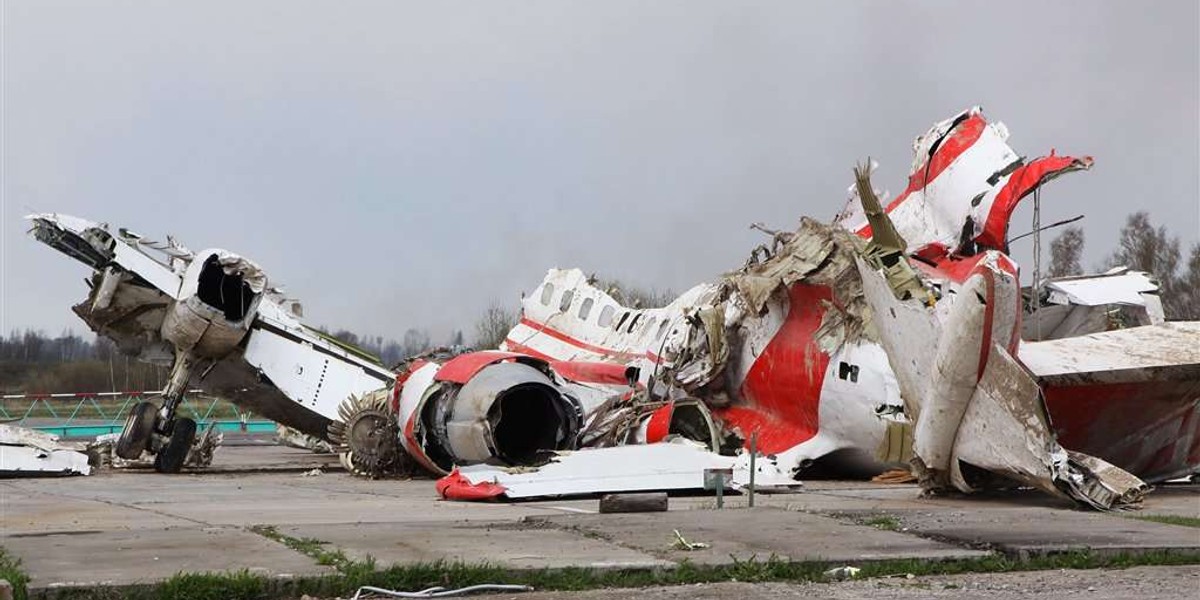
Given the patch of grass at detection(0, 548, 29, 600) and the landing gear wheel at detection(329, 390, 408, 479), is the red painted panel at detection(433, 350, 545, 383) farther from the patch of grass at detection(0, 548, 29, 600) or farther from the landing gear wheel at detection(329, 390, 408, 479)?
the patch of grass at detection(0, 548, 29, 600)

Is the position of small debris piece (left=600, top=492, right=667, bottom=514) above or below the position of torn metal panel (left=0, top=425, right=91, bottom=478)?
below

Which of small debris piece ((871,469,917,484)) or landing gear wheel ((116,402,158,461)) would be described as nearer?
small debris piece ((871,469,917,484))

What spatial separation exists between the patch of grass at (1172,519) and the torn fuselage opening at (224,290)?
13408 millimetres

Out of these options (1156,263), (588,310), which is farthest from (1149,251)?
(588,310)

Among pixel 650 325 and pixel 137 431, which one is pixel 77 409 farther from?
pixel 650 325

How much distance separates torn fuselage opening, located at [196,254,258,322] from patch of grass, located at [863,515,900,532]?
12.7m

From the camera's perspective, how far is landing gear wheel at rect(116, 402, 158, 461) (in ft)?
62.6

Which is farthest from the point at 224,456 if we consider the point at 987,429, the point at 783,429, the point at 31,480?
the point at 987,429

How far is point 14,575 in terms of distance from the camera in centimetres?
562

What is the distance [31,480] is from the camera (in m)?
16.2

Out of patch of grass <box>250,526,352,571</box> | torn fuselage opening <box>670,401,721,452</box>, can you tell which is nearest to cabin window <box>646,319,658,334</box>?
torn fuselage opening <box>670,401,721,452</box>

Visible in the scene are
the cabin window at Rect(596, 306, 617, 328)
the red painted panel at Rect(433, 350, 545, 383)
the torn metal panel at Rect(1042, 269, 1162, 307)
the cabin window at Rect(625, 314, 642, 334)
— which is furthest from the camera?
the cabin window at Rect(596, 306, 617, 328)

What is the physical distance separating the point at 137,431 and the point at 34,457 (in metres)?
2.38

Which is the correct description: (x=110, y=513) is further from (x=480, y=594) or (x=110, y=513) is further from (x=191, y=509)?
(x=480, y=594)
